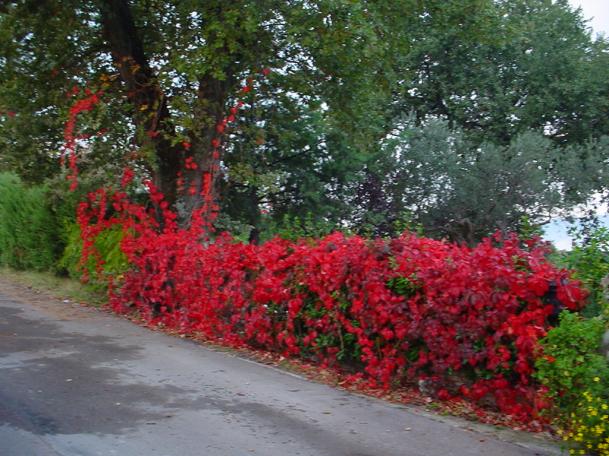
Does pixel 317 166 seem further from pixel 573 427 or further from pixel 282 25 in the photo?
pixel 573 427

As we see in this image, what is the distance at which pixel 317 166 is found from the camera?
54.4ft

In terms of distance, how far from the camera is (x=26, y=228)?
15.9 metres

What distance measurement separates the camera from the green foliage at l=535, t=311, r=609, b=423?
519cm

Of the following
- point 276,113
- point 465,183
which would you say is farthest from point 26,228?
point 465,183

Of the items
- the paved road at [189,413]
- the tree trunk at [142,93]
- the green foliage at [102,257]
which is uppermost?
the tree trunk at [142,93]

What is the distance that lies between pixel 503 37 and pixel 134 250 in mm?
7370

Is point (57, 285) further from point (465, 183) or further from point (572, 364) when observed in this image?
point (572, 364)

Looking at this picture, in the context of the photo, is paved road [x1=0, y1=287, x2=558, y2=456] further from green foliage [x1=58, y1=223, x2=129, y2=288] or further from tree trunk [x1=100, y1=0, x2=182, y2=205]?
tree trunk [x1=100, y1=0, x2=182, y2=205]

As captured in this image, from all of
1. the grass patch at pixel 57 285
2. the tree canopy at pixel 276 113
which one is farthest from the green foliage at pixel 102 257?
the tree canopy at pixel 276 113

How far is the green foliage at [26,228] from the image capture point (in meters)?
15.2

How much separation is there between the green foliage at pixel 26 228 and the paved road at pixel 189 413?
686 cm

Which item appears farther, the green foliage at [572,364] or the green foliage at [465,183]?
the green foliage at [465,183]

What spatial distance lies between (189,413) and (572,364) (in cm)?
318

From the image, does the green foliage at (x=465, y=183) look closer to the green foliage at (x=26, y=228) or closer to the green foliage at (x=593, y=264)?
the green foliage at (x=26, y=228)
